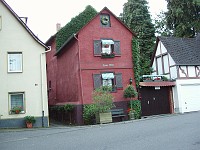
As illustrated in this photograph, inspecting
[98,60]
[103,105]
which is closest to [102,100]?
[103,105]

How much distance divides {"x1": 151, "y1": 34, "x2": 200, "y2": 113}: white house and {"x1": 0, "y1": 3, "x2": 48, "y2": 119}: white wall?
1279 centimetres

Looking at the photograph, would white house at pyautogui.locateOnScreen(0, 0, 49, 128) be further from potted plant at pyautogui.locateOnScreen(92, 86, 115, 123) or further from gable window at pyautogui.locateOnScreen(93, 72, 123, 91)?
gable window at pyautogui.locateOnScreen(93, 72, 123, 91)

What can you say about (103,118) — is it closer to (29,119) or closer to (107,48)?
(29,119)

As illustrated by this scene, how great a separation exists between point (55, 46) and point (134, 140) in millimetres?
20159

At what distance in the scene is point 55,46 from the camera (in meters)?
29.0

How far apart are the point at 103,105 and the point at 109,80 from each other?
117 inches

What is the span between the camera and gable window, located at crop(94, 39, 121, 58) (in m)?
22.0

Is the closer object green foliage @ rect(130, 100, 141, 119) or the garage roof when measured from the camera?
green foliage @ rect(130, 100, 141, 119)

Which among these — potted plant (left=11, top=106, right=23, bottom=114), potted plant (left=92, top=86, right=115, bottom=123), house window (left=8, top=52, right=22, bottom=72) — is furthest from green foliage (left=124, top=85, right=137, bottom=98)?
house window (left=8, top=52, right=22, bottom=72)

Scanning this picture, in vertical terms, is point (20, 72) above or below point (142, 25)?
below

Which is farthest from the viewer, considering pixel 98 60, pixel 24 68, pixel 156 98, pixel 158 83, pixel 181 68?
pixel 181 68

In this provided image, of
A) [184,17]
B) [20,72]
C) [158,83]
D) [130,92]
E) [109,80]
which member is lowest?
[130,92]

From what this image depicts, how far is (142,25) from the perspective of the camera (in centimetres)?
3731

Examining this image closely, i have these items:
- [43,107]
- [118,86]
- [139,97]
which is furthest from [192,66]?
[43,107]
